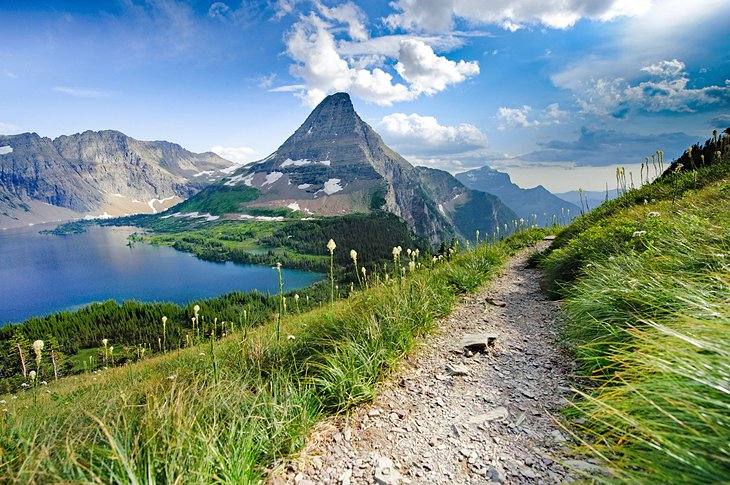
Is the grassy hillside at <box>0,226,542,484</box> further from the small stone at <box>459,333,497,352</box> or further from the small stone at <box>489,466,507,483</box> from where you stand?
the small stone at <box>489,466,507,483</box>

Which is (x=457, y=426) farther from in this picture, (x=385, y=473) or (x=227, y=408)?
(x=227, y=408)

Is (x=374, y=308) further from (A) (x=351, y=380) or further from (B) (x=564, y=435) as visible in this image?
(B) (x=564, y=435)

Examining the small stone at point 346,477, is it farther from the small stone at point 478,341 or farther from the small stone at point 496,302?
the small stone at point 496,302

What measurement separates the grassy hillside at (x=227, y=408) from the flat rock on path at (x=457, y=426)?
30 centimetres

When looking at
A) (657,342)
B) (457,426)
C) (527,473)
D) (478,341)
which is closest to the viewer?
(657,342)

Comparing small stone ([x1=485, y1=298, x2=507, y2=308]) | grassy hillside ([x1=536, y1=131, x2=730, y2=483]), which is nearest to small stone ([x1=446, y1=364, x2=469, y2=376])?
grassy hillside ([x1=536, y1=131, x2=730, y2=483])

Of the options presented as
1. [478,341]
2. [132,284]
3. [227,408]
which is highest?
[227,408]

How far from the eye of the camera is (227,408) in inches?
134

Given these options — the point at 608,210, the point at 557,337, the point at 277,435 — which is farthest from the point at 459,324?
the point at 608,210

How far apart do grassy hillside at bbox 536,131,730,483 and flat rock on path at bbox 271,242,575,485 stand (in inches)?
17.8

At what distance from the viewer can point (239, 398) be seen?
3588 mm

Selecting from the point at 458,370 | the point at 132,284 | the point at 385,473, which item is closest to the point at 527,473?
the point at 385,473

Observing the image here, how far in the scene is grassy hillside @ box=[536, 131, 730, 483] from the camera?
6.39 feet

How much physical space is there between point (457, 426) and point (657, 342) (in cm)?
216
